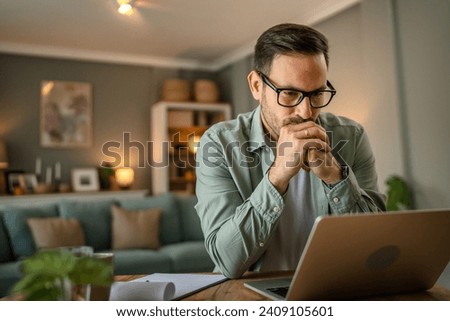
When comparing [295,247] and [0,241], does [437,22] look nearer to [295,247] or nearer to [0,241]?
[295,247]

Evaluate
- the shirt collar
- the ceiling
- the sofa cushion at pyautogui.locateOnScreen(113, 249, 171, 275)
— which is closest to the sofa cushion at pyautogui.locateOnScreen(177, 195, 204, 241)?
the sofa cushion at pyautogui.locateOnScreen(113, 249, 171, 275)

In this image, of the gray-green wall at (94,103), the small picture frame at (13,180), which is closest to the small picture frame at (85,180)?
the gray-green wall at (94,103)

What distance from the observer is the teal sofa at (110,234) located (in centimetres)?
189

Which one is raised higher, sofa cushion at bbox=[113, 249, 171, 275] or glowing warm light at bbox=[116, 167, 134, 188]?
glowing warm light at bbox=[116, 167, 134, 188]

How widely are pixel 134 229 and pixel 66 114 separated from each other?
5.14 feet

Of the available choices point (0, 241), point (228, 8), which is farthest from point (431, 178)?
point (0, 241)

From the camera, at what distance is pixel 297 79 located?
0.74 metres

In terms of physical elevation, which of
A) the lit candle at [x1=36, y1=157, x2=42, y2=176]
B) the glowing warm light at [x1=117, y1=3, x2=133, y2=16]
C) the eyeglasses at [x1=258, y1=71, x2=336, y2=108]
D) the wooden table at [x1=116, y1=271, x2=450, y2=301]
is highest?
the glowing warm light at [x1=117, y1=3, x2=133, y2=16]

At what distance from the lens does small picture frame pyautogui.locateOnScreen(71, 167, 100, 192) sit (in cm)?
321

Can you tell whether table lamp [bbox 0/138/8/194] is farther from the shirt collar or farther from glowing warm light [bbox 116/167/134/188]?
the shirt collar

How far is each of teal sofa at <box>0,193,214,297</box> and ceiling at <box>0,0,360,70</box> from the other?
0.92 m

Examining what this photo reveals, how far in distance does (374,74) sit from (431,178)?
0.58 m

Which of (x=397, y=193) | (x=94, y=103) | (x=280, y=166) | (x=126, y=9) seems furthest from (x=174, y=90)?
(x=280, y=166)

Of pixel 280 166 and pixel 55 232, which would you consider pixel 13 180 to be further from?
pixel 280 166
